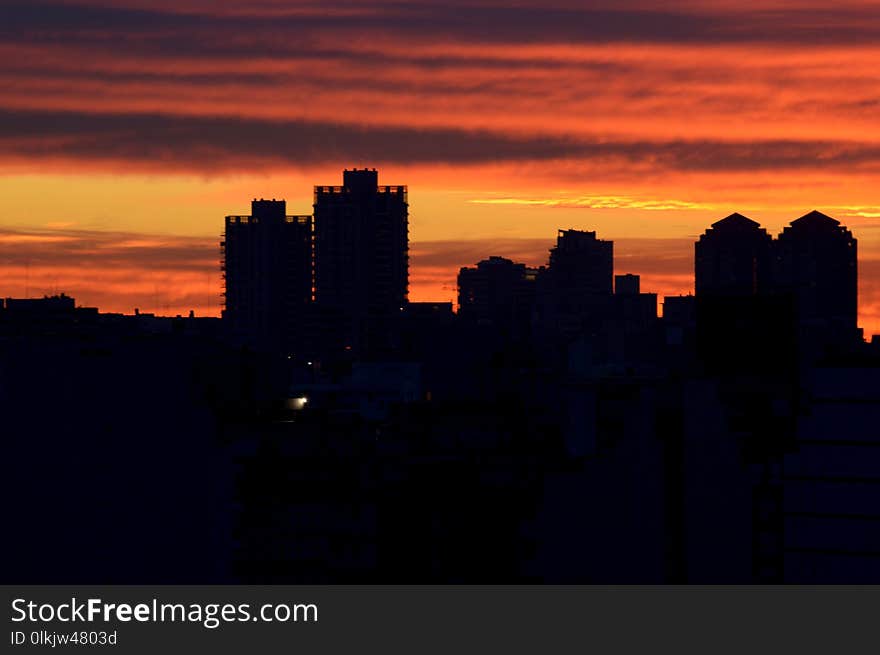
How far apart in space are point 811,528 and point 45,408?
19.5 m

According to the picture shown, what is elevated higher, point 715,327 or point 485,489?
point 715,327

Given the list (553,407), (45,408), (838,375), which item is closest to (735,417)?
(838,375)

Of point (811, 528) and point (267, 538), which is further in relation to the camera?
point (267, 538)

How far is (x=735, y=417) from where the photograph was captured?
6988 centimetres

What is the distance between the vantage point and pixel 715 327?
76188 mm

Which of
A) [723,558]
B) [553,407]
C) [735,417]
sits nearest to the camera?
[723,558]

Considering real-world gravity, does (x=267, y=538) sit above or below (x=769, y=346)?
below
